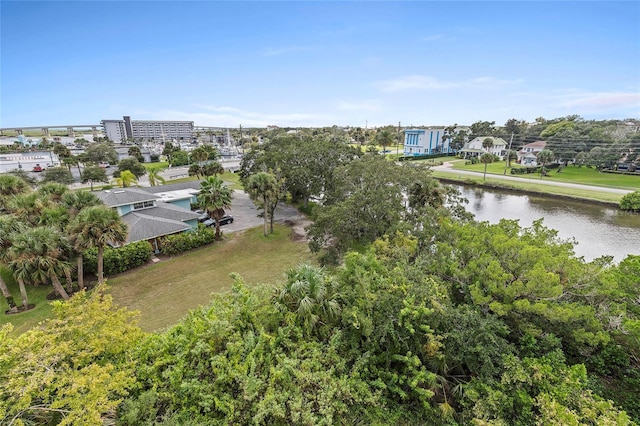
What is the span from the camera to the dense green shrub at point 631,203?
29.7m

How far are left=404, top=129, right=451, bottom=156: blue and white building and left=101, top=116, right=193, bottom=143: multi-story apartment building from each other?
109 m

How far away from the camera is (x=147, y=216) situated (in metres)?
21.1

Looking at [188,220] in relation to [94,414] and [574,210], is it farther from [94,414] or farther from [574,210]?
[574,210]

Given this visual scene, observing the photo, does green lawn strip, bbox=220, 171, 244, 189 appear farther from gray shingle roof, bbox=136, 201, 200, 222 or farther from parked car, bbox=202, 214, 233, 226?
gray shingle roof, bbox=136, 201, 200, 222

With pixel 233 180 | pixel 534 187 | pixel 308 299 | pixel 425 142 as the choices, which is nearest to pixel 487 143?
pixel 425 142

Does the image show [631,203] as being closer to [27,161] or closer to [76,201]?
[76,201]

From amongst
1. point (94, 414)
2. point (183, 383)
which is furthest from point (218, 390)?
point (94, 414)

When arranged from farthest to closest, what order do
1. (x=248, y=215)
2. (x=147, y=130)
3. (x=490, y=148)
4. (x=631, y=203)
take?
(x=147, y=130)
(x=490, y=148)
(x=631, y=203)
(x=248, y=215)

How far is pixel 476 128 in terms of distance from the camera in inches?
3452

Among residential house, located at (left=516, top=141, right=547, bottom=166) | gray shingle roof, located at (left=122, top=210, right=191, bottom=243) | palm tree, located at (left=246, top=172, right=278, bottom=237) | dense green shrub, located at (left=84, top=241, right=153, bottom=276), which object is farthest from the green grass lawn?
residential house, located at (left=516, top=141, right=547, bottom=166)

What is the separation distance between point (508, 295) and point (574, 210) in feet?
108

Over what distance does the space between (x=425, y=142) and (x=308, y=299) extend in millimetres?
73655

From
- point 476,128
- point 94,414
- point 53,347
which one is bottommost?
point 94,414

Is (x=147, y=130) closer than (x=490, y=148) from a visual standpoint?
No
